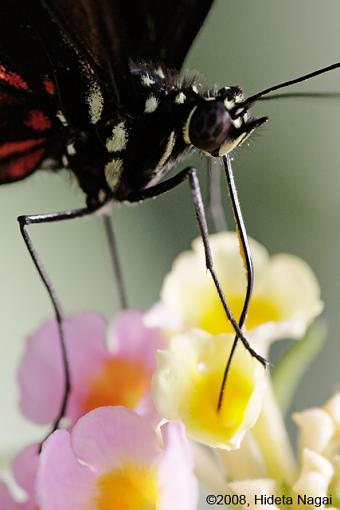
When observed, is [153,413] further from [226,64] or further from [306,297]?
[226,64]

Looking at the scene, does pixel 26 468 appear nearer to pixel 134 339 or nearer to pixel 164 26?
pixel 134 339

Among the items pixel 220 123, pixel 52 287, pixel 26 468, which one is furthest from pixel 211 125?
pixel 26 468

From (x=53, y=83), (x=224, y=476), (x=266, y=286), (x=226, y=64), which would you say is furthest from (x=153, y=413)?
(x=226, y=64)

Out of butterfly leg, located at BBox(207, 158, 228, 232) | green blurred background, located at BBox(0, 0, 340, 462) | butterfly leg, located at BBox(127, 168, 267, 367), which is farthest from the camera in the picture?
green blurred background, located at BBox(0, 0, 340, 462)

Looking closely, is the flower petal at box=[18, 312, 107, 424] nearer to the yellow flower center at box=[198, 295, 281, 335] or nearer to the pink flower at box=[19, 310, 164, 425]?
the pink flower at box=[19, 310, 164, 425]

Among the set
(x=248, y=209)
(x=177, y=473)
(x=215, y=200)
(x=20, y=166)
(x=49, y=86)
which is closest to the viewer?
(x=177, y=473)

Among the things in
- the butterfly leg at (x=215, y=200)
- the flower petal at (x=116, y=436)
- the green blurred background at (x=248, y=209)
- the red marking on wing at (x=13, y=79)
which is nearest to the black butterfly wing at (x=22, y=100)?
the red marking on wing at (x=13, y=79)

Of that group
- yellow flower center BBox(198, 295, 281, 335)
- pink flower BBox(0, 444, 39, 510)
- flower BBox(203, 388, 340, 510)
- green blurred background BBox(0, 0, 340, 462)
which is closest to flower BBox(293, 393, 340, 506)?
flower BBox(203, 388, 340, 510)

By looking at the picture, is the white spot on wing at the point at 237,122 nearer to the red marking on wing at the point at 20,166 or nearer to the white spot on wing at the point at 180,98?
the white spot on wing at the point at 180,98
